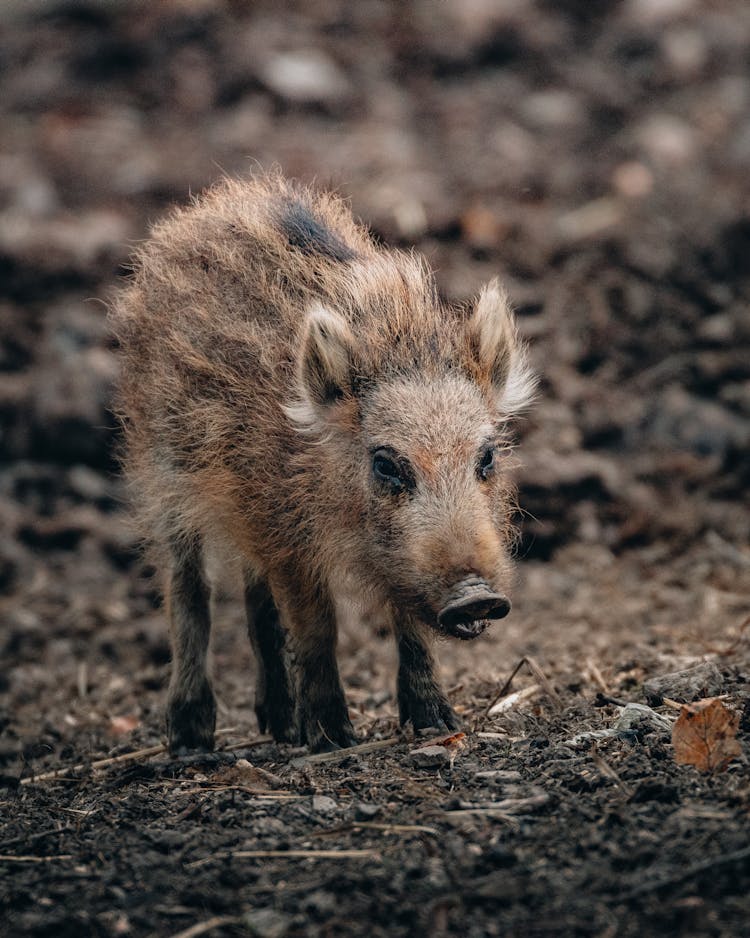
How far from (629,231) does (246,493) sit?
5.12m

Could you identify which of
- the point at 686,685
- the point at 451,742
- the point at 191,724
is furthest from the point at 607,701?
the point at 191,724

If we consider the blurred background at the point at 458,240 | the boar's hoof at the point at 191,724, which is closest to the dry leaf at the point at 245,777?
the boar's hoof at the point at 191,724

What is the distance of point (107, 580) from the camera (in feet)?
25.7

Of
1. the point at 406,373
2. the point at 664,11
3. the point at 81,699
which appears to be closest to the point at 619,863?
the point at 406,373

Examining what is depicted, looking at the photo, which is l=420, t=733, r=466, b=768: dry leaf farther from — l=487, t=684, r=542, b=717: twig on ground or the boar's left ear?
the boar's left ear

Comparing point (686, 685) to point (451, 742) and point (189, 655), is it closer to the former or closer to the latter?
point (451, 742)

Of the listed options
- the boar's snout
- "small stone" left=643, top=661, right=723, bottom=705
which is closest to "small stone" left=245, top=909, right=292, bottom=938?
the boar's snout

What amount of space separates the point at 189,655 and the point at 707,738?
2.47m

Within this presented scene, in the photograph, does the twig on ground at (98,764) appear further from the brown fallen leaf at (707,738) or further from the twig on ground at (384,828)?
the brown fallen leaf at (707,738)

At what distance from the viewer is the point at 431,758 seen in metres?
4.36

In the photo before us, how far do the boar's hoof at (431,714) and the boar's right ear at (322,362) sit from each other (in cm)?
119

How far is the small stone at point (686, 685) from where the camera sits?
15.3ft

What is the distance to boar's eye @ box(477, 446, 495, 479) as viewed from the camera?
4754mm

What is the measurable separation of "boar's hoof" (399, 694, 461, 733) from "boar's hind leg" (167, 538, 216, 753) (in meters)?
0.96
